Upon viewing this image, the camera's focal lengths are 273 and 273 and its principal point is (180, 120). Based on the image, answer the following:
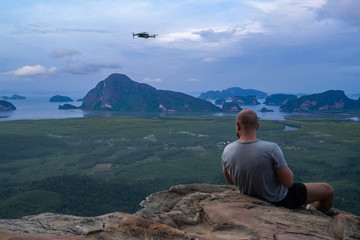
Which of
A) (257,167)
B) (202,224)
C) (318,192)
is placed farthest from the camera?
(318,192)

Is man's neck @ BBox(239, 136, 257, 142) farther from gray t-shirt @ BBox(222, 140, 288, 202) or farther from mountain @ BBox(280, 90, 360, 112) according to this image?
mountain @ BBox(280, 90, 360, 112)

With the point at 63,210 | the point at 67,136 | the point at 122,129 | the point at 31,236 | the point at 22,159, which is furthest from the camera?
the point at 122,129

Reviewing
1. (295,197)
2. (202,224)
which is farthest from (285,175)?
(202,224)

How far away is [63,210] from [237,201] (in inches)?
934

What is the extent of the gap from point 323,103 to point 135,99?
4384 inches

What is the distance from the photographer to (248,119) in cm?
560

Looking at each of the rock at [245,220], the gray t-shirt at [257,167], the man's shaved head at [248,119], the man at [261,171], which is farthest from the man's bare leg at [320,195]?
the man's shaved head at [248,119]

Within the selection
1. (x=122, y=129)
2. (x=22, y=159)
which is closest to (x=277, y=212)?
(x=22, y=159)

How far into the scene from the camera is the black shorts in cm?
617

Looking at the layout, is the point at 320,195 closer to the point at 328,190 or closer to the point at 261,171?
the point at 328,190

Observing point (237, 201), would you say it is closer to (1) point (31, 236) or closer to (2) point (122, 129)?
(1) point (31, 236)

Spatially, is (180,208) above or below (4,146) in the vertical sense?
above

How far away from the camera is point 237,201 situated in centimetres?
605

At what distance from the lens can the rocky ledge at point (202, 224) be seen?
4.45 metres
